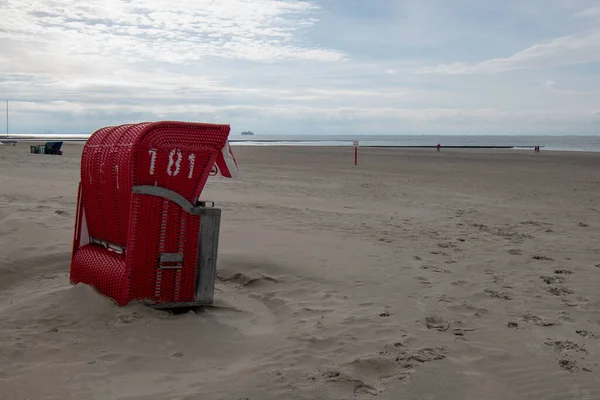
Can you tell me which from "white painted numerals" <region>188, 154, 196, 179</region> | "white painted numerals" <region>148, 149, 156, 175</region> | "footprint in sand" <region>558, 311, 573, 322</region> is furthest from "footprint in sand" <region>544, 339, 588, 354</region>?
"white painted numerals" <region>148, 149, 156, 175</region>

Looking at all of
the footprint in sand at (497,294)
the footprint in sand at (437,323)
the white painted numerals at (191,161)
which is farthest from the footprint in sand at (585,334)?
the white painted numerals at (191,161)

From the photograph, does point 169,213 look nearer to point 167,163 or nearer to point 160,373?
point 167,163

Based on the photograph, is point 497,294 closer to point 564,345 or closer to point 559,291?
point 559,291

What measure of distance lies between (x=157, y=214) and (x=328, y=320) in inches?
71.1

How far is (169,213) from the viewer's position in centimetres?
471

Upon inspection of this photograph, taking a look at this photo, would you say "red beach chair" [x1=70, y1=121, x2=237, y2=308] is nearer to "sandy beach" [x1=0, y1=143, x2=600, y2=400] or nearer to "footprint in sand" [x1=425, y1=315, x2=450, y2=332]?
"sandy beach" [x1=0, y1=143, x2=600, y2=400]

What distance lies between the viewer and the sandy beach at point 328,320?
3607 mm

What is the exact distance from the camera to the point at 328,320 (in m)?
4.87

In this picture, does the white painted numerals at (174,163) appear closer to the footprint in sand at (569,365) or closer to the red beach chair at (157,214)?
the red beach chair at (157,214)

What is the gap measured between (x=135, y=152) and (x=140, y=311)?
1.37m

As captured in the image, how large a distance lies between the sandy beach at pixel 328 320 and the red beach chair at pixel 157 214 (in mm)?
246

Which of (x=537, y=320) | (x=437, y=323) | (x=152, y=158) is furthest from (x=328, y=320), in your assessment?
(x=152, y=158)

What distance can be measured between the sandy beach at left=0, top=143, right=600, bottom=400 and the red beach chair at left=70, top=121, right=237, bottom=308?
25 centimetres

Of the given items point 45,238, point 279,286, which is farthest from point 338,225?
point 45,238
